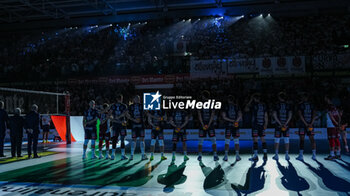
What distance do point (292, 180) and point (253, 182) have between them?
935 millimetres

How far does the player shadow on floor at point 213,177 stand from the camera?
6.05 metres

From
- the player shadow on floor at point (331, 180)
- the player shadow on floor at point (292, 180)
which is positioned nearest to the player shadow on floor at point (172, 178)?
the player shadow on floor at point (292, 180)

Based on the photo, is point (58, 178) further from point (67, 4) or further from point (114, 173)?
point (67, 4)

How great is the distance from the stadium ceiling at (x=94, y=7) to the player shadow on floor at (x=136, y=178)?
18020 millimetres

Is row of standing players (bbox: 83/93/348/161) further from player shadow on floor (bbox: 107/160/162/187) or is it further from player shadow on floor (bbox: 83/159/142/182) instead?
player shadow on floor (bbox: 107/160/162/187)

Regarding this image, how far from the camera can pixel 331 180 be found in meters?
6.47

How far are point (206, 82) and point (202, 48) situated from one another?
4315 millimetres

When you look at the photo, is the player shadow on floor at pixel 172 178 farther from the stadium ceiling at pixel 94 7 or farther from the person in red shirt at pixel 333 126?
the stadium ceiling at pixel 94 7

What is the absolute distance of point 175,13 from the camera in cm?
2492

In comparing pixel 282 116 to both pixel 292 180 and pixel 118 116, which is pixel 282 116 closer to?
pixel 292 180

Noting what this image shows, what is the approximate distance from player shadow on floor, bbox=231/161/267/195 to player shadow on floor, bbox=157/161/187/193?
4.14 feet

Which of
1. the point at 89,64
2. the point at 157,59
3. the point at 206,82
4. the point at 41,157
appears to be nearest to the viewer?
the point at 41,157

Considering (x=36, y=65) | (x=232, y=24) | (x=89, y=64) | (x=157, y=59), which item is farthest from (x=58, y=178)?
(x=232, y=24)

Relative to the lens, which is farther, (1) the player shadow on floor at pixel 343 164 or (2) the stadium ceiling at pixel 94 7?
(2) the stadium ceiling at pixel 94 7
